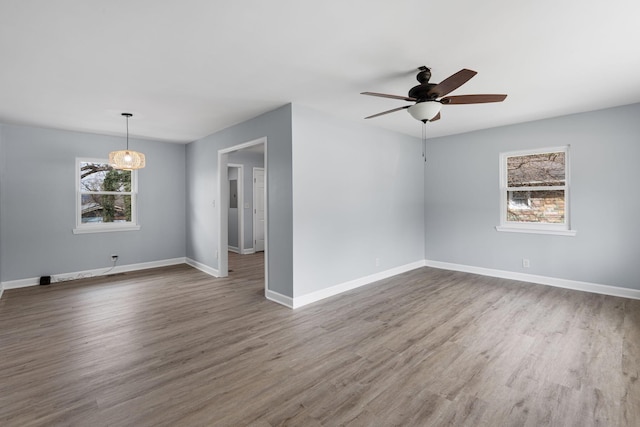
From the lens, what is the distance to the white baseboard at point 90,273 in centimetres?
475

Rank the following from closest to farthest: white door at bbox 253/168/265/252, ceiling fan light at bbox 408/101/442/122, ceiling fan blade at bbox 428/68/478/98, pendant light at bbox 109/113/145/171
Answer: ceiling fan blade at bbox 428/68/478/98 < ceiling fan light at bbox 408/101/442/122 < pendant light at bbox 109/113/145/171 < white door at bbox 253/168/265/252

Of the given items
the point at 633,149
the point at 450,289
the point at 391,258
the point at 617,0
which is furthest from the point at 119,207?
the point at 633,149

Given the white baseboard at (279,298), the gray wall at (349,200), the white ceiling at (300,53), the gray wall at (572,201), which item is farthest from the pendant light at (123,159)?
the gray wall at (572,201)

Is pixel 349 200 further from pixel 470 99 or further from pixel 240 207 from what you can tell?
pixel 240 207

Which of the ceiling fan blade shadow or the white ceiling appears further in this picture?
the ceiling fan blade shadow

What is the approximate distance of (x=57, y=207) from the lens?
16.6 feet

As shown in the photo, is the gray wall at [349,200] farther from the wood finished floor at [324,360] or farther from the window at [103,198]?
the window at [103,198]

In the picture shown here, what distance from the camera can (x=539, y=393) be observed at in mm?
2113

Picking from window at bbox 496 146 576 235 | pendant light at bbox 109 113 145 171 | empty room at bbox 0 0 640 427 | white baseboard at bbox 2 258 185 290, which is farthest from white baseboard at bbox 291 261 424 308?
white baseboard at bbox 2 258 185 290

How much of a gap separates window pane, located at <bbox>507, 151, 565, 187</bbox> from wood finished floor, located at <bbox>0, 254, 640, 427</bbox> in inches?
64.5

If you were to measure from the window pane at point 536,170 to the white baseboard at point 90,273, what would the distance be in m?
6.36

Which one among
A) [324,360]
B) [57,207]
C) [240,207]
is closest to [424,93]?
[324,360]

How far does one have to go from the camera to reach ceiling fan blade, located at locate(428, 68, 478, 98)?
7.31ft

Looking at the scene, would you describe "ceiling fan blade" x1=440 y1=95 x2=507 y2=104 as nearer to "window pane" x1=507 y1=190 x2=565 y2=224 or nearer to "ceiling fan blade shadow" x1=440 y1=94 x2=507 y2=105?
"ceiling fan blade shadow" x1=440 y1=94 x2=507 y2=105
